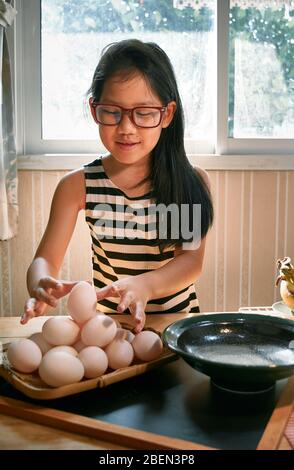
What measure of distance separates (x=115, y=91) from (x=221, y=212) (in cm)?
118

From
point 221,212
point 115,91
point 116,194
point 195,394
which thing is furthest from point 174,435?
point 221,212

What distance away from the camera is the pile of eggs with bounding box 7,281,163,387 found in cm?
85

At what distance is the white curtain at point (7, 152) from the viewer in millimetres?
2287

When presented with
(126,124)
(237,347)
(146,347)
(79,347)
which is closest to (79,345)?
(79,347)

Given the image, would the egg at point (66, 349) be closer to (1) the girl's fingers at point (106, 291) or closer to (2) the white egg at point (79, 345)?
(2) the white egg at point (79, 345)

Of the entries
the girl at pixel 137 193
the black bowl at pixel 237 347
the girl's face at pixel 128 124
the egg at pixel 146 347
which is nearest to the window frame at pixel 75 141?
the girl at pixel 137 193

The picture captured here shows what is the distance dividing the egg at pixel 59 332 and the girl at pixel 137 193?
1.22ft

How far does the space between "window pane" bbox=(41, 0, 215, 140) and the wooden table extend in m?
1.87

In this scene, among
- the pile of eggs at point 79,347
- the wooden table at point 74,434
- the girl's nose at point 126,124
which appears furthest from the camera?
the girl's nose at point 126,124

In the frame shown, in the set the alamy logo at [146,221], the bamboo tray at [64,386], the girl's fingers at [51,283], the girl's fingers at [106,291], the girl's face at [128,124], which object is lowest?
the bamboo tray at [64,386]

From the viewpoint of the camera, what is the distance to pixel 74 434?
770 millimetres

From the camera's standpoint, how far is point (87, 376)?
88 centimetres

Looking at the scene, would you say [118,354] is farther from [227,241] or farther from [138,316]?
[227,241]

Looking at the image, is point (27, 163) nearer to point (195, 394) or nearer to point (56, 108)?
point (56, 108)
